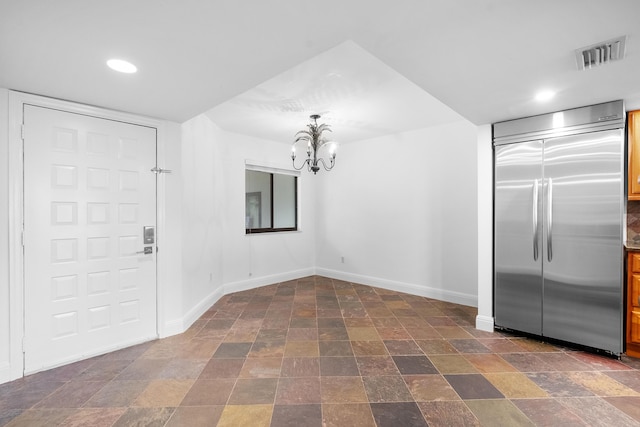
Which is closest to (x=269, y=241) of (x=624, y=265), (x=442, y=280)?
(x=442, y=280)

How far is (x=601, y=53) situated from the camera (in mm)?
1784

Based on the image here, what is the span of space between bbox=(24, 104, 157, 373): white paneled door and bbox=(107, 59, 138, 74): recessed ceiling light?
3.19ft

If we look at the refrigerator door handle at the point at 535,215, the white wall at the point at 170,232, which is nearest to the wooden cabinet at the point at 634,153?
the refrigerator door handle at the point at 535,215

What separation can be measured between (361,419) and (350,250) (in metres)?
3.79

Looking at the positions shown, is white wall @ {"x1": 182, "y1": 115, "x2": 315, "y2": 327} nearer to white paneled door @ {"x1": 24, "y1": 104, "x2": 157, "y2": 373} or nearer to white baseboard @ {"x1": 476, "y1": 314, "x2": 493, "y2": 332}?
white paneled door @ {"x1": 24, "y1": 104, "x2": 157, "y2": 373}

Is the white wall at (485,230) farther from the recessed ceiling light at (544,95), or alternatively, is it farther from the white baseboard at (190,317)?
the white baseboard at (190,317)

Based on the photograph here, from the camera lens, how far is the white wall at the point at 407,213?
418cm

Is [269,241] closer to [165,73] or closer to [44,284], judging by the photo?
[44,284]

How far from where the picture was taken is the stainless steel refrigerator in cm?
259

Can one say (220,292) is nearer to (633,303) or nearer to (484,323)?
(484,323)

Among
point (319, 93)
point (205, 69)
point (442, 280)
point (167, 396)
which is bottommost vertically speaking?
point (167, 396)

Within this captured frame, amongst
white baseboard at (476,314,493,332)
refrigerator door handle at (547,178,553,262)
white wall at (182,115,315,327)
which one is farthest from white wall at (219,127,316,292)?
refrigerator door handle at (547,178,553,262)

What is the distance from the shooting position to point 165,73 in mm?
2072

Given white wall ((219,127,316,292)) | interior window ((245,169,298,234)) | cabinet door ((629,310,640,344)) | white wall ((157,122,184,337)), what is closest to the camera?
cabinet door ((629,310,640,344))
